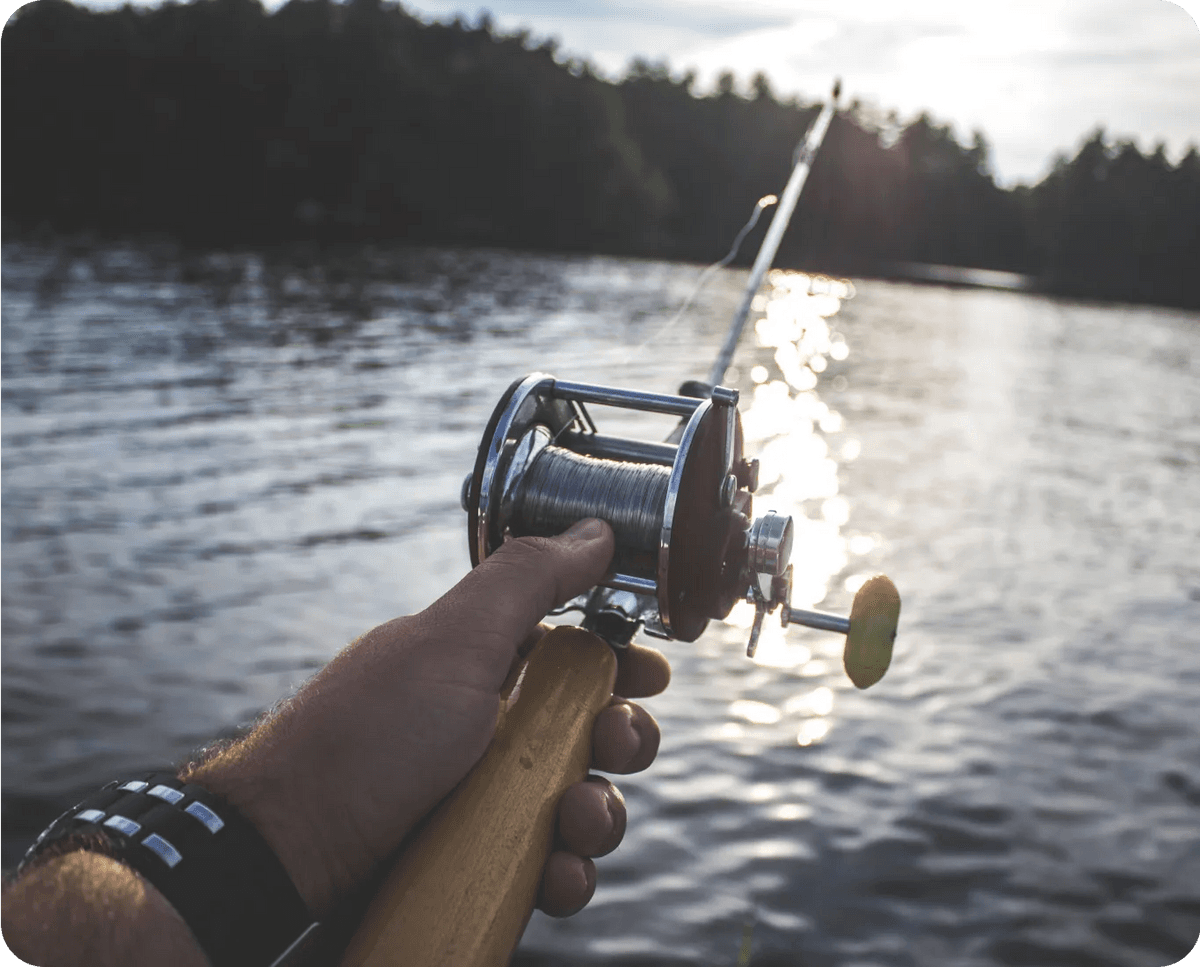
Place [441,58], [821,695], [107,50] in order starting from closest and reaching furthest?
[821,695], [107,50], [441,58]

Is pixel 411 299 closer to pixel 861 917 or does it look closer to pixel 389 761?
pixel 861 917

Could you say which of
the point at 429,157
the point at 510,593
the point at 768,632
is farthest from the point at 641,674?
the point at 429,157

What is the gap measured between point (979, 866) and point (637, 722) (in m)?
3.77

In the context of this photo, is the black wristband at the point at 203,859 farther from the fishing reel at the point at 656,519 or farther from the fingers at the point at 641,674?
the fingers at the point at 641,674

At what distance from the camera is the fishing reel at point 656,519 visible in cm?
201

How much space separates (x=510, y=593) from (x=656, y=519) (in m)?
0.37

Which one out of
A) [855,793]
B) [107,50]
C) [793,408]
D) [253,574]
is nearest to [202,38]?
[107,50]

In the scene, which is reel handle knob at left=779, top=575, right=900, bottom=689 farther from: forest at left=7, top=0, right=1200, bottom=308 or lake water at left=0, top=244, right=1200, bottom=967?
forest at left=7, top=0, right=1200, bottom=308

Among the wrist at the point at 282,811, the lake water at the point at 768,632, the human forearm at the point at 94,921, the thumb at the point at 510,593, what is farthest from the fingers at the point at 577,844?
the lake water at the point at 768,632

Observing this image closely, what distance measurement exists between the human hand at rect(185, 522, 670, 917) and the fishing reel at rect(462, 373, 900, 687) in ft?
0.45

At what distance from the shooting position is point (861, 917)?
15.5 feet

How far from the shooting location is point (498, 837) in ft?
5.32

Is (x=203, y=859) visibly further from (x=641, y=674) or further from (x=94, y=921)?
(x=641, y=674)

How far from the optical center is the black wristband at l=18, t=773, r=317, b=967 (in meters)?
1.43
